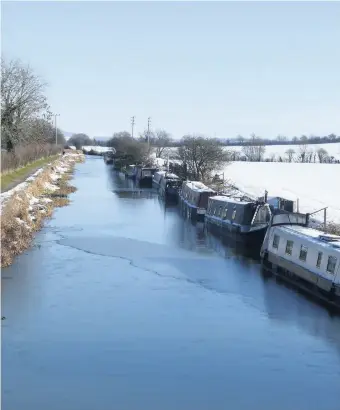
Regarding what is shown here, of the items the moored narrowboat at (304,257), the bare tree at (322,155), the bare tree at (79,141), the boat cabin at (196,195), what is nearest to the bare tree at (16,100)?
the boat cabin at (196,195)

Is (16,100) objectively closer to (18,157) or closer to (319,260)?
(18,157)

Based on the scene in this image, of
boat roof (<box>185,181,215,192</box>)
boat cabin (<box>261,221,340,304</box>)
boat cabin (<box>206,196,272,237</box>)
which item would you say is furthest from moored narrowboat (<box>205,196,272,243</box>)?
boat roof (<box>185,181,215,192</box>)

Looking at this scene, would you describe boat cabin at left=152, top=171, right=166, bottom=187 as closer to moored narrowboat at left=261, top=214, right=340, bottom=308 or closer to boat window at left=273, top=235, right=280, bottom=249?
moored narrowboat at left=261, top=214, right=340, bottom=308

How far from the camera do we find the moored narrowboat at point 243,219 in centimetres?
2069

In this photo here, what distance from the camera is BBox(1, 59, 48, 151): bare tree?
3728 cm

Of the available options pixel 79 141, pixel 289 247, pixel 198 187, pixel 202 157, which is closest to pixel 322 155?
pixel 202 157

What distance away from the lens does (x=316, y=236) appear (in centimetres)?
1503

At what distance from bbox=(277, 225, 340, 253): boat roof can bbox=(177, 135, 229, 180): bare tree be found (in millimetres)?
21324

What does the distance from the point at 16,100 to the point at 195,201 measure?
55.1 ft

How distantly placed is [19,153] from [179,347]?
29.4 m

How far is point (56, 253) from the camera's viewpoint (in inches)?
706

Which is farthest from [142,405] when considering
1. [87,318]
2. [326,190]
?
[326,190]

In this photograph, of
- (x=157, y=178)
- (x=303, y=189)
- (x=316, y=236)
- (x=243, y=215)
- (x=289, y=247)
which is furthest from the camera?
(x=157, y=178)

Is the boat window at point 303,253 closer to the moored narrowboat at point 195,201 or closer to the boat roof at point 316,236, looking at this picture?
the boat roof at point 316,236
